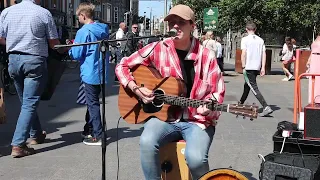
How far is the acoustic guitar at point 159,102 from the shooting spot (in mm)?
3434

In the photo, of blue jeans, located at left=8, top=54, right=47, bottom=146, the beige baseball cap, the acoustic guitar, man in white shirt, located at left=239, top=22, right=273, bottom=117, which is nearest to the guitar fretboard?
the acoustic guitar

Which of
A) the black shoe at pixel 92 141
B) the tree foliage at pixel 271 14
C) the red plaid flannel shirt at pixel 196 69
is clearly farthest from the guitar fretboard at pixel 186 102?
the tree foliage at pixel 271 14

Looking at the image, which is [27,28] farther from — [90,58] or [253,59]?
[253,59]

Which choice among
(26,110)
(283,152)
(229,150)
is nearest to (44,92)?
(26,110)

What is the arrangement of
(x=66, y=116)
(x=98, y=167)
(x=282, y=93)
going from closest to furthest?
(x=98, y=167)
(x=66, y=116)
(x=282, y=93)

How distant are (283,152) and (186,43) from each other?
3.82ft

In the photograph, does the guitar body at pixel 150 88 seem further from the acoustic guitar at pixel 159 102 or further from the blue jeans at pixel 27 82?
the blue jeans at pixel 27 82

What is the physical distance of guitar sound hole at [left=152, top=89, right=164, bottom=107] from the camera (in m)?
3.66

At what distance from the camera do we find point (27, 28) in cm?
531

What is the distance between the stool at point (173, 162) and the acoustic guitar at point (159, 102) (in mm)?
228

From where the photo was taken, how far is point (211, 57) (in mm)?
3811

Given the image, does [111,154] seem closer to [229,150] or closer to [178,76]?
[229,150]

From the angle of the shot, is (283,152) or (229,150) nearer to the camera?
(283,152)

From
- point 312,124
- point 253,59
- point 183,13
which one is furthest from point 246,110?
point 253,59
